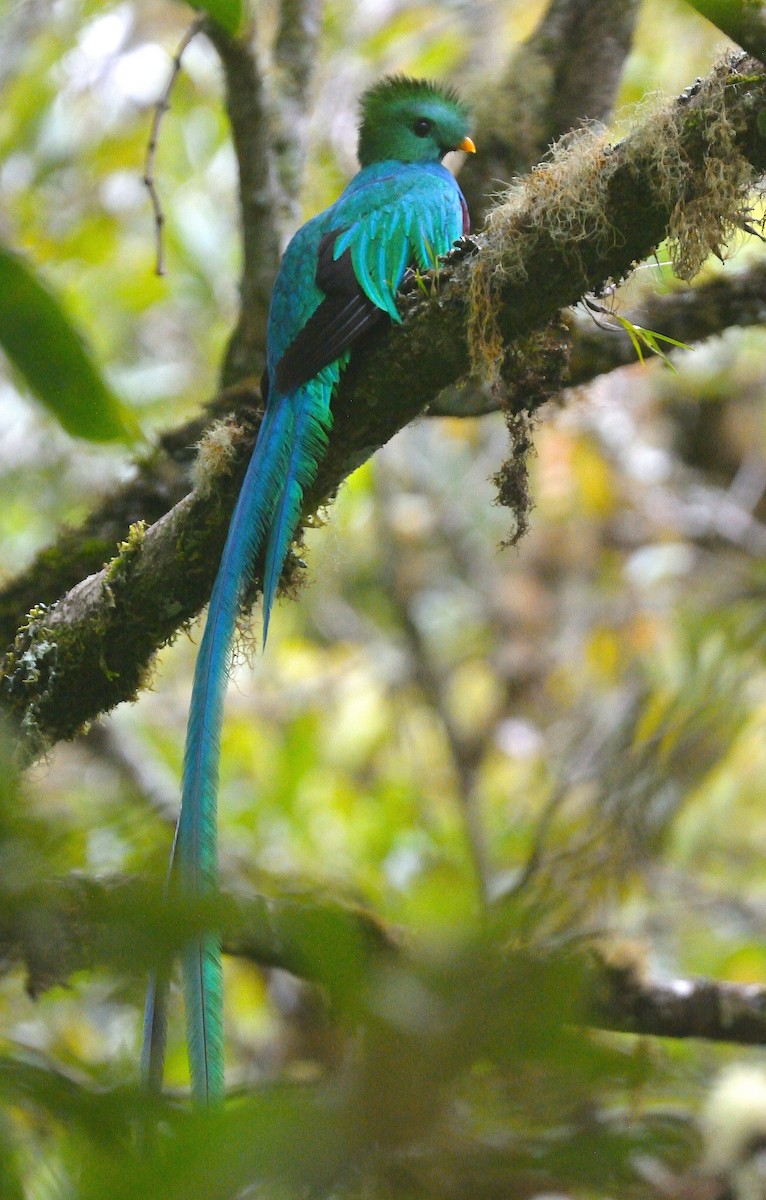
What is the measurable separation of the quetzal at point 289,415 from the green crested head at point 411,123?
11.7 inches

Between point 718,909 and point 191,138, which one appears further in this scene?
point 191,138

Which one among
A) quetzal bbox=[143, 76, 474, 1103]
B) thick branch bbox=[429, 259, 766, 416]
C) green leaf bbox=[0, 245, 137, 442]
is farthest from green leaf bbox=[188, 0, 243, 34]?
thick branch bbox=[429, 259, 766, 416]

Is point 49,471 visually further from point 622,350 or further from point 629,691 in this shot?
point 622,350

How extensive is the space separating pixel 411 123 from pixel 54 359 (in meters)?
2.58

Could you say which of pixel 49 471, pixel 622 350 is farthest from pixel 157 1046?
pixel 49 471

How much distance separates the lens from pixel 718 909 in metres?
4.42

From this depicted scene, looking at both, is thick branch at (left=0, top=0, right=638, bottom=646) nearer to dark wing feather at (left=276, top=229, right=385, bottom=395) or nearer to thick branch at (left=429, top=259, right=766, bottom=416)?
thick branch at (left=429, top=259, right=766, bottom=416)

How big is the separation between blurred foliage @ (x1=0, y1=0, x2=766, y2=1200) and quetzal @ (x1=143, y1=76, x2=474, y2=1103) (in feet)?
0.41

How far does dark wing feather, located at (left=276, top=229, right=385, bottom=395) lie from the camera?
2066 mm

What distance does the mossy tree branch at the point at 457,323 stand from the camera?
172 centimetres

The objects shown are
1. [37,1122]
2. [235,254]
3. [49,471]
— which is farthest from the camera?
[235,254]

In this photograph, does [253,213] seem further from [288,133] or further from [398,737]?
[398,737]

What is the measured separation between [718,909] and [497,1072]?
4040mm

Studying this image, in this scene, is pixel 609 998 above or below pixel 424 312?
below
